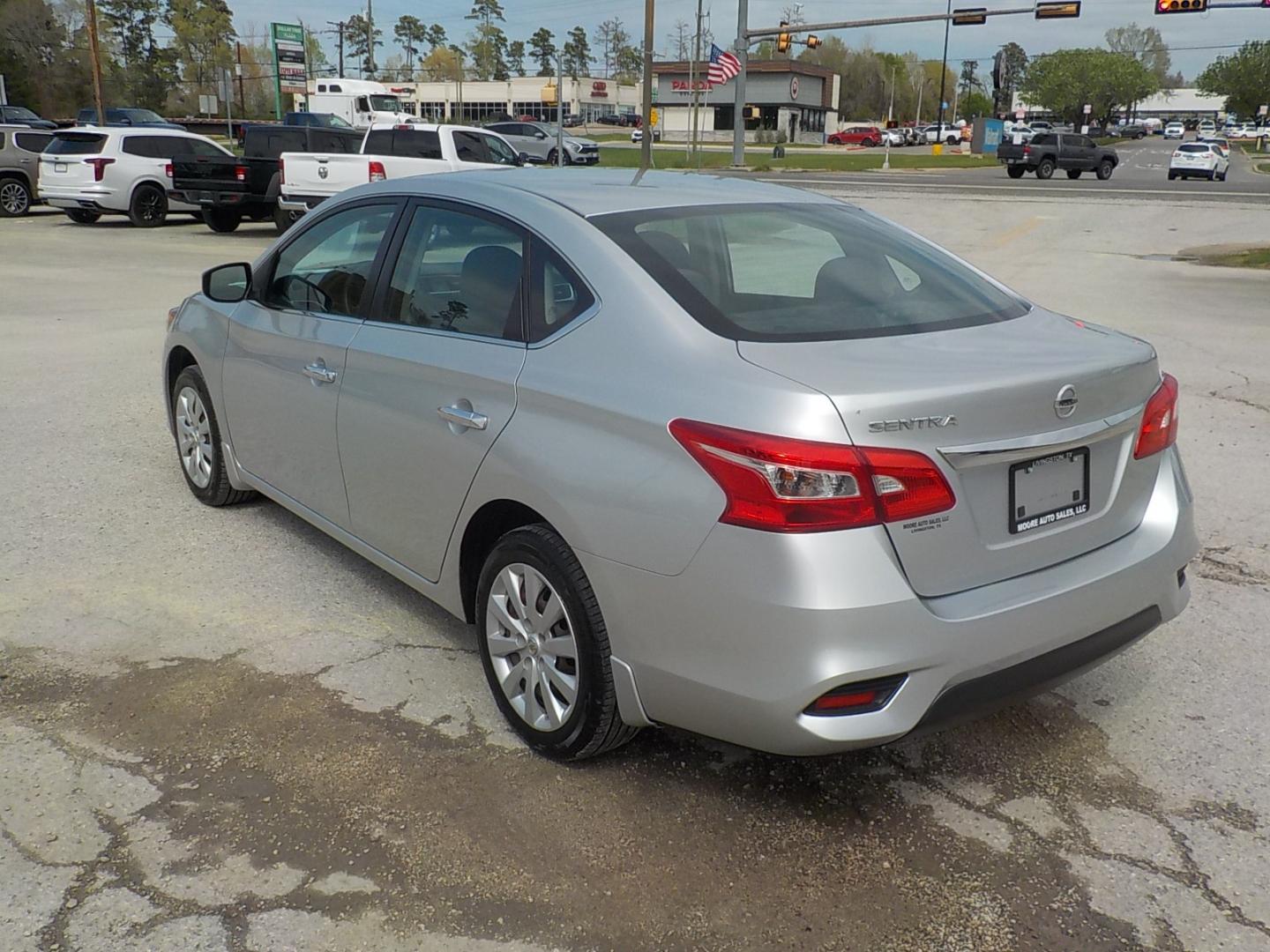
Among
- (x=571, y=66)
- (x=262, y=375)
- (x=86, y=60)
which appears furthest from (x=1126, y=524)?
(x=571, y=66)

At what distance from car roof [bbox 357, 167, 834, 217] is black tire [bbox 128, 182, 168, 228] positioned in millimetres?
19167

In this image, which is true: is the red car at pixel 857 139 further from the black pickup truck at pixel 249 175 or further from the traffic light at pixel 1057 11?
the black pickup truck at pixel 249 175

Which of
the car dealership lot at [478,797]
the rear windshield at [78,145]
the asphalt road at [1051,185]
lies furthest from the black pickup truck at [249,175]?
the car dealership lot at [478,797]

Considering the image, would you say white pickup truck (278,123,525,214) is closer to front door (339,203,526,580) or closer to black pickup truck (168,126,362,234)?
black pickup truck (168,126,362,234)

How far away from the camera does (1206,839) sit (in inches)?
119

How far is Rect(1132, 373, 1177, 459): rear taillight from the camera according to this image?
3215mm

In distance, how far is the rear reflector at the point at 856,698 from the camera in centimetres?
269

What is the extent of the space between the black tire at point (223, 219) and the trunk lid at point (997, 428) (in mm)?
19663

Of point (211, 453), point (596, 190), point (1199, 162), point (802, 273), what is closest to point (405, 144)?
point (211, 453)

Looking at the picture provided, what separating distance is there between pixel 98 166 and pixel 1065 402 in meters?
21.5

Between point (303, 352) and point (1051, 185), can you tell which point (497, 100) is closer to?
point (1051, 185)

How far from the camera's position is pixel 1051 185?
35.5 metres

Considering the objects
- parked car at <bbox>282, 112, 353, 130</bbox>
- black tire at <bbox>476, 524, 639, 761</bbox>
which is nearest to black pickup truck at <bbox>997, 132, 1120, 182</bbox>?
parked car at <bbox>282, 112, 353, 130</bbox>

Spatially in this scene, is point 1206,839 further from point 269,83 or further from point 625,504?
point 269,83
